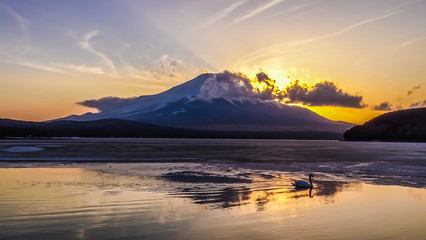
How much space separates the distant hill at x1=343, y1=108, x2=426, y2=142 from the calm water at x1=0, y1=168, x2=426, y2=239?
172m

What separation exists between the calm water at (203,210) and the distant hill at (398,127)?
172 m

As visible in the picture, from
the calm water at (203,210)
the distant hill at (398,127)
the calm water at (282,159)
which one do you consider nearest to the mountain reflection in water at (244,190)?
the calm water at (203,210)

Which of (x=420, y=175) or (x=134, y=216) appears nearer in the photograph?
(x=134, y=216)

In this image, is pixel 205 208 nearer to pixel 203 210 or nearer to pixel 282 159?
pixel 203 210

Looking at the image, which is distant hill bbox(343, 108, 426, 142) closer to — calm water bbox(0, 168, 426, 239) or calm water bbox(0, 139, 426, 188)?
calm water bbox(0, 139, 426, 188)

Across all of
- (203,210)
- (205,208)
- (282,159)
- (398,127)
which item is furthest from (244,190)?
(398,127)

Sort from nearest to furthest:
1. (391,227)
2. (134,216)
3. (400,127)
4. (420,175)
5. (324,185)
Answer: (391,227) < (134,216) < (324,185) < (420,175) < (400,127)

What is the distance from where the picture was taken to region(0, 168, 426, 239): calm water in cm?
1209

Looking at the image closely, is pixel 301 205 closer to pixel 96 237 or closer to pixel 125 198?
pixel 125 198

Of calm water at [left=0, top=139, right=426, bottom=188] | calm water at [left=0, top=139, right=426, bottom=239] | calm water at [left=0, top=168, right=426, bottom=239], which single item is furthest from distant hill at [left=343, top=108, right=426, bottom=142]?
calm water at [left=0, top=168, right=426, bottom=239]

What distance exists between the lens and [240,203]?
17203mm

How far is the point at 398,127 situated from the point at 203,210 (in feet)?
622

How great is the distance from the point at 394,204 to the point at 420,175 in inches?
558

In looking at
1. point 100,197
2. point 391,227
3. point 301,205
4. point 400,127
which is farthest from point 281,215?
point 400,127
